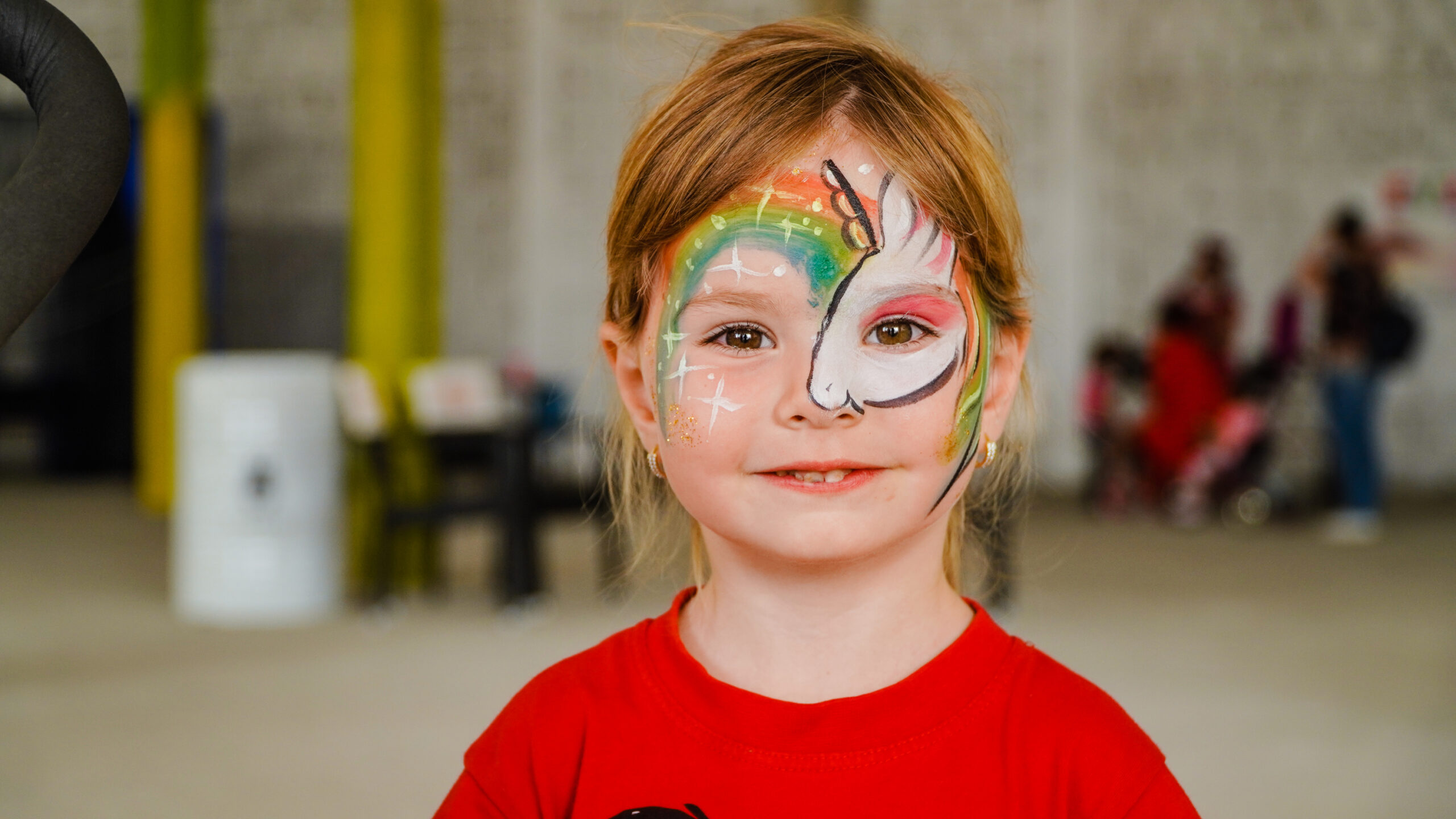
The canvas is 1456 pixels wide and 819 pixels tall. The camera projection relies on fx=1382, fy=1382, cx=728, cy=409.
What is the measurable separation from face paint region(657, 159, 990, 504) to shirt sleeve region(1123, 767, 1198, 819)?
24 cm

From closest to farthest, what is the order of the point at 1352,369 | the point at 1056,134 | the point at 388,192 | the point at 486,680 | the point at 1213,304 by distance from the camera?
1. the point at 486,680
2. the point at 388,192
3. the point at 1352,369
4. the point at 1213,304
5. the point at 1056,134

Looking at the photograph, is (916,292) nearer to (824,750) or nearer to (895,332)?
(895,332)

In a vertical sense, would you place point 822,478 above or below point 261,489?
above

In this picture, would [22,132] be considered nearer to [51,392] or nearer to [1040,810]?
[51,392]

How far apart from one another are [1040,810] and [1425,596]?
5406mm

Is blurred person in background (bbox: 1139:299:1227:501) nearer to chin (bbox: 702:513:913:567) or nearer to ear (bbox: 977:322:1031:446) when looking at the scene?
ear (bbox: 977:322:1031:446)

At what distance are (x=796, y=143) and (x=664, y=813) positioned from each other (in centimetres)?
48

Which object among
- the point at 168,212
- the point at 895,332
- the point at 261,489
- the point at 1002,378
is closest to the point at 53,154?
the point at 895,332

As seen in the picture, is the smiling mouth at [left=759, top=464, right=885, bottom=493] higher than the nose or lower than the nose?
lower

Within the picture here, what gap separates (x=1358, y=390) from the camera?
7309 millimetres

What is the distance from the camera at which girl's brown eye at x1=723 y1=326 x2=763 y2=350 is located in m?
0.98

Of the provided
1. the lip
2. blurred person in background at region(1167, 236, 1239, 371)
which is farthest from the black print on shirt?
blurred person in background at region(1167, 236, 1239, 371)

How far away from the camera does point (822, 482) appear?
0.94 meters

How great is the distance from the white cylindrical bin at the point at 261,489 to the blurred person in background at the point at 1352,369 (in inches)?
202
